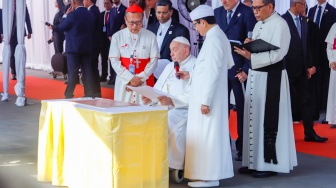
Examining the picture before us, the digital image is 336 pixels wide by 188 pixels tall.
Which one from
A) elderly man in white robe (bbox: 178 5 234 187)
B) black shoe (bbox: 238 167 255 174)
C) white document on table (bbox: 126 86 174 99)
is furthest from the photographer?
black shoe (bbox: 238 167 255 174)

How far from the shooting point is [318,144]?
27.2 feet

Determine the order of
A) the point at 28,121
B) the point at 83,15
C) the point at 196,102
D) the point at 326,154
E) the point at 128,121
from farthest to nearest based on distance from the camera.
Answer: the point at 83,15 < the point at 28,121 < the point at 326,154 < the point at 196,102 < the point at 128,121

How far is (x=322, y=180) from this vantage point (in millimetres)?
6508

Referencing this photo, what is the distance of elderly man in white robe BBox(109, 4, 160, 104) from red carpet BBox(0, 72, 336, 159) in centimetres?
171

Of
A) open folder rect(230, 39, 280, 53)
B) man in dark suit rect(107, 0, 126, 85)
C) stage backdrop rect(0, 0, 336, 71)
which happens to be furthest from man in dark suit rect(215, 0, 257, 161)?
stage backdrop rect(0, 0, 336, 71)

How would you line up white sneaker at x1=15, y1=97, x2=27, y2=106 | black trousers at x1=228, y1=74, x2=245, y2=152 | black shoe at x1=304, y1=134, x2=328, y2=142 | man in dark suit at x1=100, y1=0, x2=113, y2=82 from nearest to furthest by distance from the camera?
black trousers at x1=228, y1=74, x2=245, y2=152 → black shoe at x1=304, y1=134, x2=328, y2=142 → white sneaker at x1=15, y1=97, x2=27, y2=106 → man in dark suit at x1=100, y1=0, x2=113, y2=82

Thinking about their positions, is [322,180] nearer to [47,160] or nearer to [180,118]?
[180,118]

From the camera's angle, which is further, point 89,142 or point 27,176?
point 27,176

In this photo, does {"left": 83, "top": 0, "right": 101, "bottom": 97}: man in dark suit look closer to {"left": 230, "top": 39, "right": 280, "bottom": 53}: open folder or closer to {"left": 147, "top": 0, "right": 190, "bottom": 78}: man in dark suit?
{"left": 147, "top": 0, "right": 190, "bottom": 78}: man in dark suit

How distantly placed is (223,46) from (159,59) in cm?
202

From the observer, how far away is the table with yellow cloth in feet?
17.8

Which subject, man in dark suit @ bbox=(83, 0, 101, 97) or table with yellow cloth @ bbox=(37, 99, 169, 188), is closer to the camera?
table with yellow cloth @ bbox=(37, 99, 169, 188)

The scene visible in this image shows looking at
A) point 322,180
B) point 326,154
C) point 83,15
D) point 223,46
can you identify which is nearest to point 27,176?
point 223,46

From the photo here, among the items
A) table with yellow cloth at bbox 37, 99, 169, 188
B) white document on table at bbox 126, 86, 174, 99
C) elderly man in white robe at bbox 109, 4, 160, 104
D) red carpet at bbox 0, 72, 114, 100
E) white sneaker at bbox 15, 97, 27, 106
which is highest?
elderly man in white robe at bbox 109, 4, 160, 104
